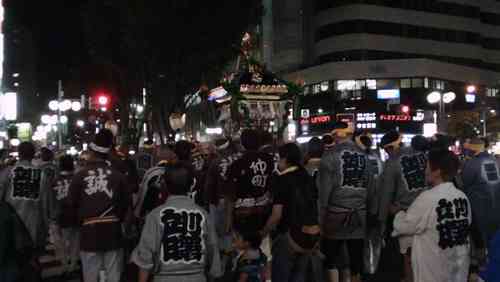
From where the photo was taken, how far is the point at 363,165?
792 centimetres

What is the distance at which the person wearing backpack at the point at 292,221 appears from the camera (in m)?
5.63

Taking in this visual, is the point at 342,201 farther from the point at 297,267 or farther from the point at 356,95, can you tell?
the point at 356,95

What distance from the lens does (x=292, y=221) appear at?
6.35 meters

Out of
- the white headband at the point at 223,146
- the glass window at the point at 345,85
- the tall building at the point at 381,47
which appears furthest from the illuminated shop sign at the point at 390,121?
the white headband at the point at 223,146

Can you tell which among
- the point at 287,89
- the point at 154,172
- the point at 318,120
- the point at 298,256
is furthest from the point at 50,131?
the point at 298,256

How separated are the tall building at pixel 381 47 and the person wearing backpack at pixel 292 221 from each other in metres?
49.4

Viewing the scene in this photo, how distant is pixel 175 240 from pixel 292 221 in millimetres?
1856

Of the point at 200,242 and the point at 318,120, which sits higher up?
the point at 318,120

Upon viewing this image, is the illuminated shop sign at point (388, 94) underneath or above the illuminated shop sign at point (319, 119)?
above

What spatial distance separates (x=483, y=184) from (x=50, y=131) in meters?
38.1

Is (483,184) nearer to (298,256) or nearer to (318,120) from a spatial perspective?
(298,256)

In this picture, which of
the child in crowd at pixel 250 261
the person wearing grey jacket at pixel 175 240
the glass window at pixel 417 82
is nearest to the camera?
the person wearing grey jacket at pixel 175 240

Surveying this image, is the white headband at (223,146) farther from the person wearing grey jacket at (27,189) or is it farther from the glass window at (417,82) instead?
the glass window at (417,82)

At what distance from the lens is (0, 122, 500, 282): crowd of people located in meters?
4.93
